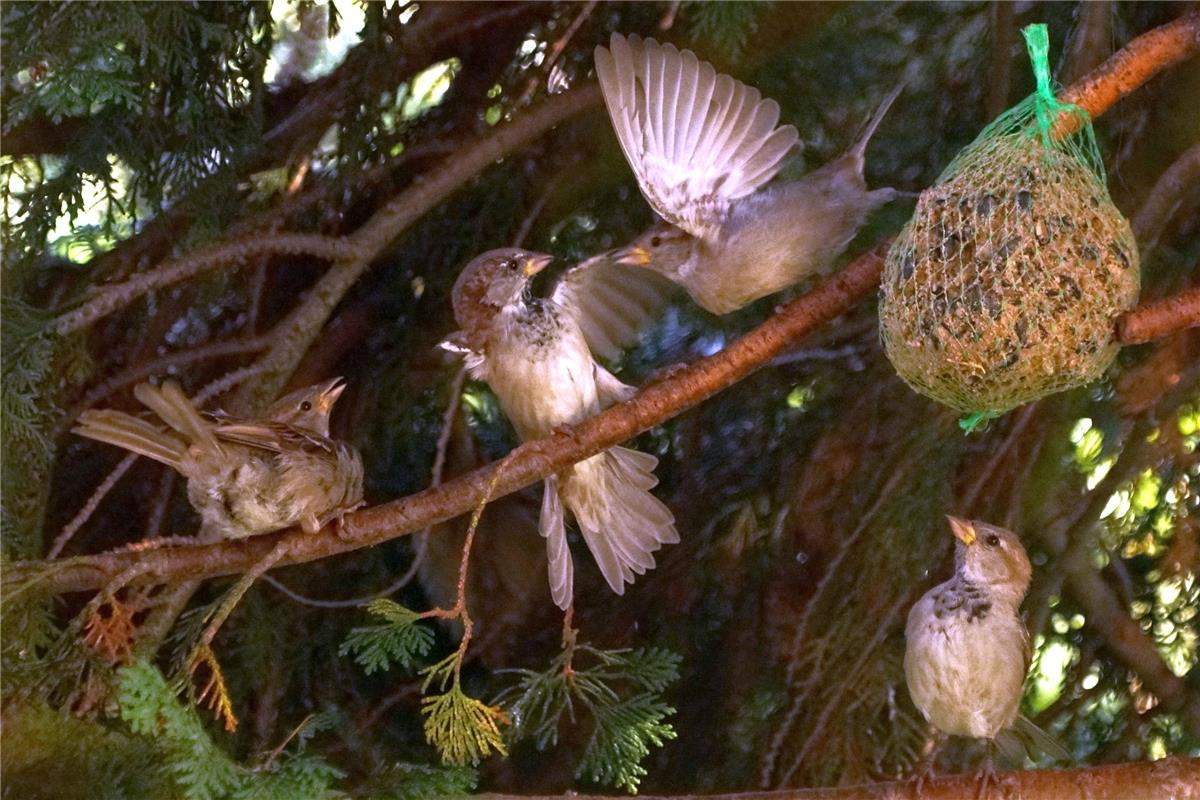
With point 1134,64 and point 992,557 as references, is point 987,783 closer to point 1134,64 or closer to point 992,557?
→ point 992,557

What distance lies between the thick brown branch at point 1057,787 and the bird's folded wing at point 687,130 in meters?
1.23

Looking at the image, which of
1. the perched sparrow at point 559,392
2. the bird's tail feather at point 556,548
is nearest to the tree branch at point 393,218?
the perched sparrow at point 559,392

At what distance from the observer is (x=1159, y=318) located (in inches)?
89.7

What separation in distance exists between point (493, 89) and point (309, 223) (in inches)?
22.6

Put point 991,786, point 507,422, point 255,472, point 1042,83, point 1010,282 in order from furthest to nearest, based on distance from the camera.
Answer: point 507,422, point 255,472, point 991,786, point 1042,83, point 1010,282

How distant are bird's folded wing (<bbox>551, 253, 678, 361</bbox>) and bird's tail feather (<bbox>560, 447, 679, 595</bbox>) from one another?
30 cm

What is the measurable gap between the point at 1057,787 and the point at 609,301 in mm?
1381

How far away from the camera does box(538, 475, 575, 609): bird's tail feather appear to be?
281 cm

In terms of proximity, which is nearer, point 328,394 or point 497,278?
point 497,278

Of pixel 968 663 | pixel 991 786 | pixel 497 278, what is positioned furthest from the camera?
pixel 497 278

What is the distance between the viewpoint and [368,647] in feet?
8.59

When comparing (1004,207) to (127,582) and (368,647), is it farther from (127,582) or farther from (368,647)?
(127,582)

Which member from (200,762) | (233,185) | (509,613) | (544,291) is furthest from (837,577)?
(233,185)

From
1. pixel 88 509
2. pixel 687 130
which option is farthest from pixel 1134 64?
pixel 88 509
